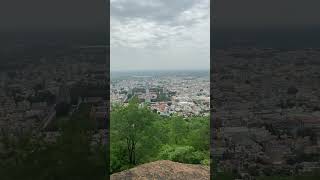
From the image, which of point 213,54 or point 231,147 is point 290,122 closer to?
point 231,147

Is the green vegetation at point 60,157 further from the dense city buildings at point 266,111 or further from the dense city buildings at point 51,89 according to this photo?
the dense city buildings at point 266,111

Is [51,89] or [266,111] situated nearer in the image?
[51,89]

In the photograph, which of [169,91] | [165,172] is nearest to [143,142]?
[169,91]

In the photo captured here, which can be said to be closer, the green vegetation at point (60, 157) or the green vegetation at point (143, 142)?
the green vegetation at point (60, 157)

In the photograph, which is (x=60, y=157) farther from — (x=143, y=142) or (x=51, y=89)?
(x=143, y=142)

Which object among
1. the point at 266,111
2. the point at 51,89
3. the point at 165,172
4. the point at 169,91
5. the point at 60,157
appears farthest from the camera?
the point at 169,91

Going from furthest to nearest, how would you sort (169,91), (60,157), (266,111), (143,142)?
(169,91)
(143,142)
(266,111)
(60,157)

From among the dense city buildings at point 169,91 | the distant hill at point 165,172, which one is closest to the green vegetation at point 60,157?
the distant hill at point 165,172
